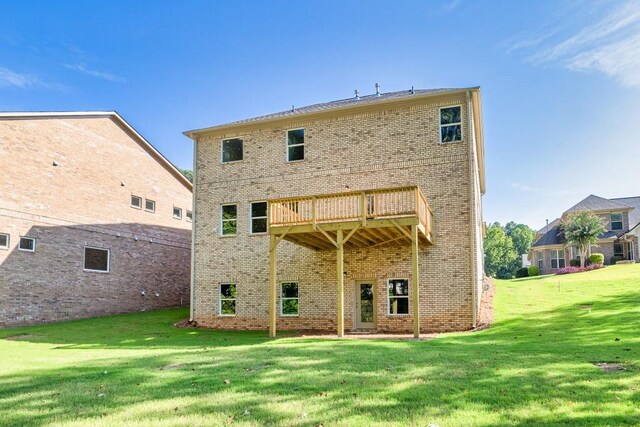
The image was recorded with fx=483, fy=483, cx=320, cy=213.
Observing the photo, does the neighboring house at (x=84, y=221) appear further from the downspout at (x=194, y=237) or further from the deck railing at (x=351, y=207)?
the deck railing at (x=351, y=207)

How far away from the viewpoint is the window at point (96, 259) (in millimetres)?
21781

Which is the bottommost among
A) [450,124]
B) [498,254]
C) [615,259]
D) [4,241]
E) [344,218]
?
[615,259]

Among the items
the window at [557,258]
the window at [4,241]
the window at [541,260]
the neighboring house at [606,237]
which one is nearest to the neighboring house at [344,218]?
the window at [4,241]

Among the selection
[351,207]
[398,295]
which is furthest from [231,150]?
[398,295]

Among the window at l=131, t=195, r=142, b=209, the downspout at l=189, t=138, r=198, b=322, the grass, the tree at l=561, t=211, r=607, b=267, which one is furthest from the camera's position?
the tree at l=561, t=211, r=607, b=267

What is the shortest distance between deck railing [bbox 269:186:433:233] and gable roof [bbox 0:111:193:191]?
38.8 ft

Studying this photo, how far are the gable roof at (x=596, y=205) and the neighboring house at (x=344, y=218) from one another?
24.9 m

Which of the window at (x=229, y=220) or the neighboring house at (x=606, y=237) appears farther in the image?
the neighboring house at (x=606, y=237)

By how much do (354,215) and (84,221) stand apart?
543 inches

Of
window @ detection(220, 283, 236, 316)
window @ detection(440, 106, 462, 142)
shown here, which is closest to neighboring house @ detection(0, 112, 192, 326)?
window @ detection(220, 283, 236, 316)

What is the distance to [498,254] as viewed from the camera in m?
72.0

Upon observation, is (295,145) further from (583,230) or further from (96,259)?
(583,230)

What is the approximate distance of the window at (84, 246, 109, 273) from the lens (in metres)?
21.8

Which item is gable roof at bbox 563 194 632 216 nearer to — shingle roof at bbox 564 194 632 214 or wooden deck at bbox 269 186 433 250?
shingle roof at bbox 564 194 632 214
